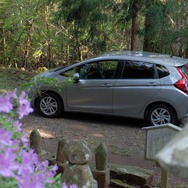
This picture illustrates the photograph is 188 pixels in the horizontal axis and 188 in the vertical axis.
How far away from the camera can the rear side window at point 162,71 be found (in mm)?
7957

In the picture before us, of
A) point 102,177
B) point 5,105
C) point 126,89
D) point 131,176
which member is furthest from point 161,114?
point 5,105

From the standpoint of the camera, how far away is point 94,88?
8.45 m

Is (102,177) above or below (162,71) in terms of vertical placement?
below

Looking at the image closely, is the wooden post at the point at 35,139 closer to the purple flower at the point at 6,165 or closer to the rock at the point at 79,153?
the rock at the point at 79,153

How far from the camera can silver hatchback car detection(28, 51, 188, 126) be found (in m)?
7.94

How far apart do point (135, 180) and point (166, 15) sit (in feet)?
24.6

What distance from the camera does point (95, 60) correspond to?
8477 millimetres

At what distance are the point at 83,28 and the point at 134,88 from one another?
5651mm

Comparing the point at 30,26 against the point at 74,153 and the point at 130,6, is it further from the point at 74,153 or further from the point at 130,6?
the point at 74,153

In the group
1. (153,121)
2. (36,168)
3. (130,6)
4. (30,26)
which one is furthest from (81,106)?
(30,26)

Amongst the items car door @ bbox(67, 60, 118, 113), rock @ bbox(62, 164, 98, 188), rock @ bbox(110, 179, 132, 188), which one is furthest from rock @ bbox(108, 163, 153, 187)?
car door @ bbox(67, 60, 118, 113)

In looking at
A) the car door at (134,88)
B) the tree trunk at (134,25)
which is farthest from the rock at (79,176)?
the tree trunk at (134,25)

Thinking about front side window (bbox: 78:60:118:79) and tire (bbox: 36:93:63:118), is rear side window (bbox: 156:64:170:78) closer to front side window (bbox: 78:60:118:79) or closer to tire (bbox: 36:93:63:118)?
front side window (bbox: 78:60:118:79)

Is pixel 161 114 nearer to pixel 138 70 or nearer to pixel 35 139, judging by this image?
pixel 138 70
